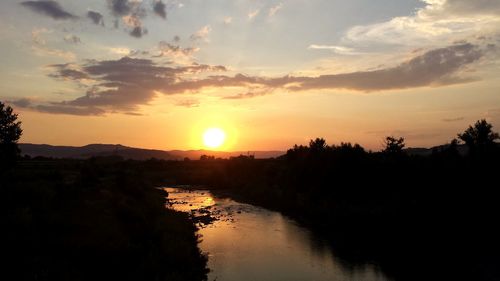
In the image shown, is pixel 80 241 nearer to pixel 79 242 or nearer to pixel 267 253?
pixel 79 242

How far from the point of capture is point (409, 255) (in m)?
38.5

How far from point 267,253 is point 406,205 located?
2157cm

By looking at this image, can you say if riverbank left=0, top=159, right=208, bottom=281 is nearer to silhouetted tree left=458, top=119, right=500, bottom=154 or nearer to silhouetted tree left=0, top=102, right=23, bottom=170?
silhouetted tree left=0, top=102, right=23, bottom=170

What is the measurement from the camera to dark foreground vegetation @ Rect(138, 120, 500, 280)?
37.3m

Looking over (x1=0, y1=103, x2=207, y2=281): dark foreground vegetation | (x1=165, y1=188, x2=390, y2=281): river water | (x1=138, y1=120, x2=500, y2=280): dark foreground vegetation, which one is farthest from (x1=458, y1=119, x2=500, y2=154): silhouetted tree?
(x1=0, y1=103, x2=207, y2=281): dark foreground vegetation

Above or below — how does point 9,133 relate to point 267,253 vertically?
above

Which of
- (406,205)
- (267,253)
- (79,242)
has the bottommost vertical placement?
(267,253)

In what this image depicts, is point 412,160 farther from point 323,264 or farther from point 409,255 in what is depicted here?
point 323,264

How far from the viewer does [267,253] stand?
39.1 metres

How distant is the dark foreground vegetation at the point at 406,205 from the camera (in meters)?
37.3

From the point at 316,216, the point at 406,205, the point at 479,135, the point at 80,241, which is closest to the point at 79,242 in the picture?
A: the point at 80,241

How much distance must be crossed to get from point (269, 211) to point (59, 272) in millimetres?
53208

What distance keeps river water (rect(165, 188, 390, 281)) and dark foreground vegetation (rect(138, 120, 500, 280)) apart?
2162 mm

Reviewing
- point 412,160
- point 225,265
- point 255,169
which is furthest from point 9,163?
point 255,169
